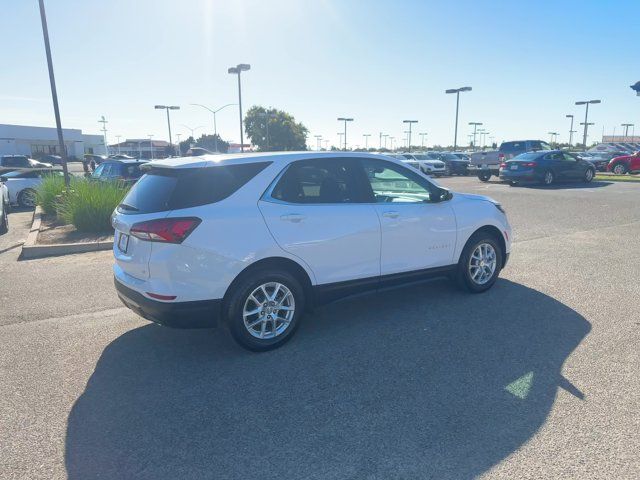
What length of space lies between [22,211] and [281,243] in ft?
47.3

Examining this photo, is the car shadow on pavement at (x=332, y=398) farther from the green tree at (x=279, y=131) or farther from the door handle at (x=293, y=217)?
the green tree at (x=279, y=131)

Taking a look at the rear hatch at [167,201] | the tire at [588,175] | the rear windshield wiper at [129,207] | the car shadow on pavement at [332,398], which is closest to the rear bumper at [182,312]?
the rear hatch at [167,201]

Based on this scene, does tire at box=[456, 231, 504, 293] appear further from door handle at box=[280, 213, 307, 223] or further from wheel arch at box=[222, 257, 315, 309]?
door handle at box=[280, 213, 307, 223]

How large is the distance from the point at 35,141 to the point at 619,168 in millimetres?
82728

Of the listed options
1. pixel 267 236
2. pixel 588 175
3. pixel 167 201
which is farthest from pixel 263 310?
pixel 588 175

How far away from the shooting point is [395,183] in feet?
17.0

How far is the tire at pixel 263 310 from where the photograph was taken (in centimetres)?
396

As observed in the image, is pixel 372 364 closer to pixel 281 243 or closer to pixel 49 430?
pixel 281 243

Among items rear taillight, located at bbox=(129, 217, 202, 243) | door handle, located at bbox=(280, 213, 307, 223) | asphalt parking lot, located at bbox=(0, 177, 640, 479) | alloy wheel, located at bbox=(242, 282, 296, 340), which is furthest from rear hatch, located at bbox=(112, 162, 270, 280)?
asphalt parking lot, located at bbox=(0, 177, 640, 479)

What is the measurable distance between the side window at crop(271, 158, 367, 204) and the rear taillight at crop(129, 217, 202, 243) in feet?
2.65

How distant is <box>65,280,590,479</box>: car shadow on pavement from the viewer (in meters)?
2.73

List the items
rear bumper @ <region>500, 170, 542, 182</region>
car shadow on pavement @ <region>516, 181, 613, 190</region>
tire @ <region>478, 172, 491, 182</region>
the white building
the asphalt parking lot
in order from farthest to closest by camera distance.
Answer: the white building < tire @ <region>478, 172, 491, 182</region> < rear bumper @ <region>500, 170, 542, 182</region> < car shadow on pavement @ <region>516, 181, 613, 190</region> < the asphalt parking lot

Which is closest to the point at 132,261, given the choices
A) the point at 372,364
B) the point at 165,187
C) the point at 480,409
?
the point at 165,187

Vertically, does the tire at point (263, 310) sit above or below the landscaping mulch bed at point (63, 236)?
above
